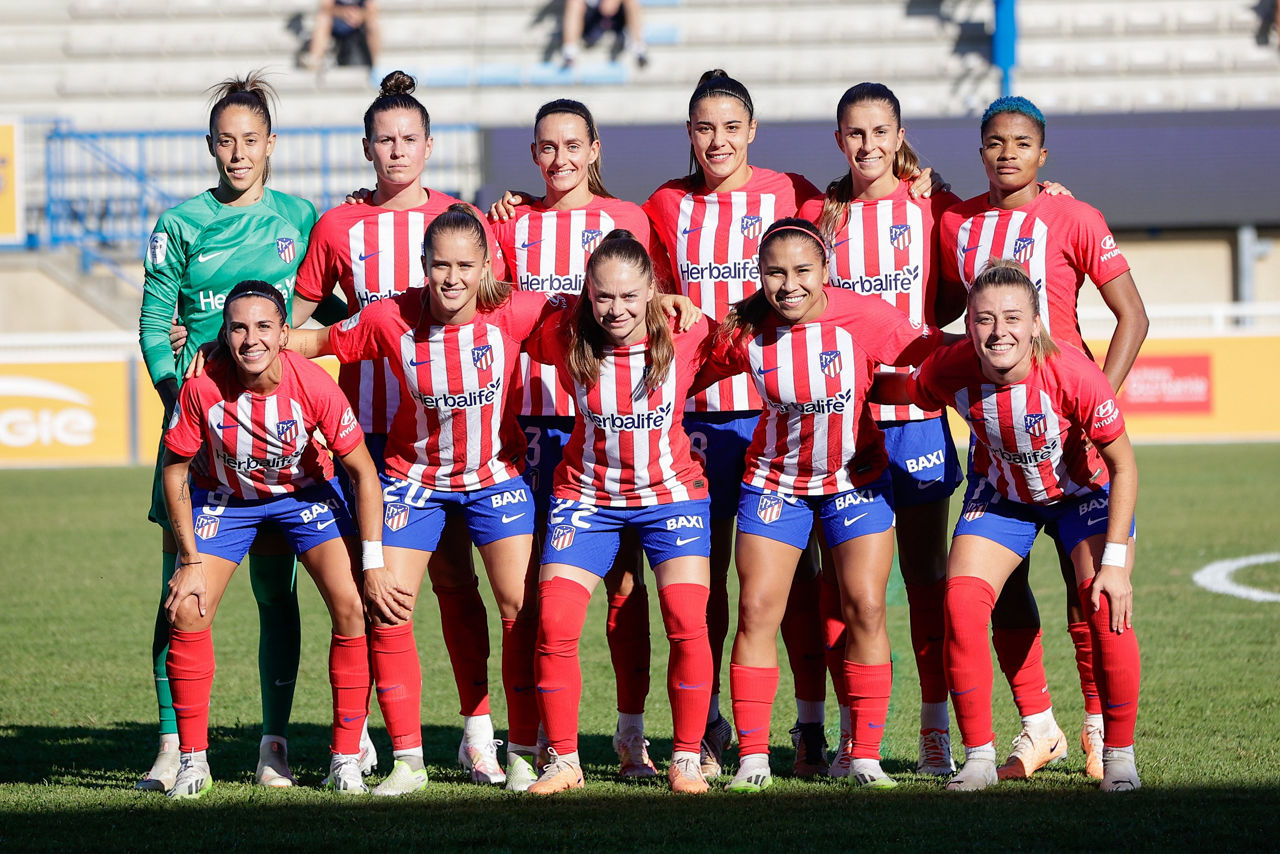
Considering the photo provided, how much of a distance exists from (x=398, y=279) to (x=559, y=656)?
1.26m

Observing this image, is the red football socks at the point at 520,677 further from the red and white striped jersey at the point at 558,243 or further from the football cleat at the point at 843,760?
the football cleat at the point at 843,760

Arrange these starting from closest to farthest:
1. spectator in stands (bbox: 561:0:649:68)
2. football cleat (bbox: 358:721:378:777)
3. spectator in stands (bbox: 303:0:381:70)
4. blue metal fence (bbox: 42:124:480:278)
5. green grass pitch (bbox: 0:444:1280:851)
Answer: green grass pitch (bbox: 0:444:1280:851)
football cleat (bbox: 358:721:378:777)
blue metal fence (bbox: 42:124:480:278)
spectator in stands (bbox: 561:0:649:68)
spectator in stands (bbox: 303:0:381:70)

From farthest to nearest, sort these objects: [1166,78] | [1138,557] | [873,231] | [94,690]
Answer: [1166,78], [1138,557], [94,690], [873,231]

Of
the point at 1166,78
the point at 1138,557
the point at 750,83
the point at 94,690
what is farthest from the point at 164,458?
the point at 1166,78

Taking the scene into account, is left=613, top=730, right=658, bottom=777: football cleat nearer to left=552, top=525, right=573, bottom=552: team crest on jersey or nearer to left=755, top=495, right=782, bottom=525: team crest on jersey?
left=552, top=525, right=573, bottom=552: team crest on jersey

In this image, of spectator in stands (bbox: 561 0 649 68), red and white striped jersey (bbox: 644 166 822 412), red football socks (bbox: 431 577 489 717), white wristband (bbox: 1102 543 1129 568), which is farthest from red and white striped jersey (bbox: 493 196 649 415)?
spectator in stands (bbox: 561 0 649 68)

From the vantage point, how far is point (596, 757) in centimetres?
450

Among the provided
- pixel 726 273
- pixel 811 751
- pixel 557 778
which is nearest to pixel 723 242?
pixel 726 273

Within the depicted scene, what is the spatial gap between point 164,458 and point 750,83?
15.4m

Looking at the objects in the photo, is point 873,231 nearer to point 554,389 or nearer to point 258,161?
point 554,389

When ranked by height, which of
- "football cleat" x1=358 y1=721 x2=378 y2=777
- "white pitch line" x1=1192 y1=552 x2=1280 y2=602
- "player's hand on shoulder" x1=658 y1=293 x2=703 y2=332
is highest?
"player's hand on shoulder" x1=658 y1=293 x2=703 y2=332

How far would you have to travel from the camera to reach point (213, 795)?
393cm

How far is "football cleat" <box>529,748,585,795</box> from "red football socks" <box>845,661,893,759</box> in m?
0.80

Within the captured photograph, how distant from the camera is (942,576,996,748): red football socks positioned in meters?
3.83
